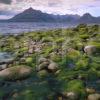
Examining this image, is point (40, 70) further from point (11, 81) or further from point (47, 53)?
point (47, 53)

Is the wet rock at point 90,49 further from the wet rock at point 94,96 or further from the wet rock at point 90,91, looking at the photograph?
the wet rock at point 94,96

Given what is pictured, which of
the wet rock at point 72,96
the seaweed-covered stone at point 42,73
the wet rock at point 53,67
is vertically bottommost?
the wet rock at point 72,96

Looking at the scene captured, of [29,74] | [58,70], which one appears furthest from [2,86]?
[58,70]

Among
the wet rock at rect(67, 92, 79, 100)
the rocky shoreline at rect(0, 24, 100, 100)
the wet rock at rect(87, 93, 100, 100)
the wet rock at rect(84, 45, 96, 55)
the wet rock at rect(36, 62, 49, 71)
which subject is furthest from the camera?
the wet rock at rect(84, 45, 96, 55)

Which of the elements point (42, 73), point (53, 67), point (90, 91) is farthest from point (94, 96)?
point (53, 67)

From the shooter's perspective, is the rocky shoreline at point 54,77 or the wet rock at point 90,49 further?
the wet rock at point 90,49

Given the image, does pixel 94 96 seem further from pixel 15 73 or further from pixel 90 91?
pixel 15 73

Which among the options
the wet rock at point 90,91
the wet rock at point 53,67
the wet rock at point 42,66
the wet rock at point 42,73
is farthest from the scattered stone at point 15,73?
the wet rock at point 90,91

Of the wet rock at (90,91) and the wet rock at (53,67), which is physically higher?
the wet rock at (53,67)

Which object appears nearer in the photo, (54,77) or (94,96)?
(94,96)

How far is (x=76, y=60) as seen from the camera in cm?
1375

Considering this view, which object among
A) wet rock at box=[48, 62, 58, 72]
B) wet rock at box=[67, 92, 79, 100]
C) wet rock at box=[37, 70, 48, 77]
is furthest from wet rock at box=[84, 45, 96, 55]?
wet rock at box=[67, 92, 79, 100]

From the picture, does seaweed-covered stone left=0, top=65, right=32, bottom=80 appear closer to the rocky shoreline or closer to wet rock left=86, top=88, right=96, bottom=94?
the rocky shoreline

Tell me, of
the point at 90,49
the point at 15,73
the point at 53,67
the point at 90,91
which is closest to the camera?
the point at 90,91
